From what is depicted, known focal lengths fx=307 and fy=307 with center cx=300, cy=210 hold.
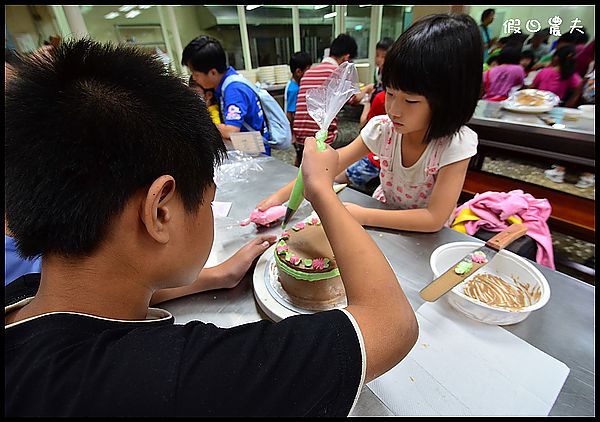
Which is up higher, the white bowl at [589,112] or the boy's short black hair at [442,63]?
the boy's short black hair at [442,63]

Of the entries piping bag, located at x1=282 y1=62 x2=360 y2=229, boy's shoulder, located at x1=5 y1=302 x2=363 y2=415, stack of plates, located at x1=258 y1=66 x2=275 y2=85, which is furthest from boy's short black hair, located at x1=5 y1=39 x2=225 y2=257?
stack of plates, located at x1=258 y1=66 x2=275 y2=85

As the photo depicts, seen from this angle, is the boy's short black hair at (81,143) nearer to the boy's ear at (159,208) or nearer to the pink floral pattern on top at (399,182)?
the boy's ear at (159,208)

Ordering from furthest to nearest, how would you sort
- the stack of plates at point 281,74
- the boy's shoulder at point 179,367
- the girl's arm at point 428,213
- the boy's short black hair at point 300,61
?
the stack of plates at point 281,74 < the boy's short black hair at point 300,61 < the girl's arm at point 428,213 < the boy's shoulder at point 179,367

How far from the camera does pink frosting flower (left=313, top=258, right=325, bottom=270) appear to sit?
0.78 metres

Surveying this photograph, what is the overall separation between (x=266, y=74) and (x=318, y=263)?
611 centimetres

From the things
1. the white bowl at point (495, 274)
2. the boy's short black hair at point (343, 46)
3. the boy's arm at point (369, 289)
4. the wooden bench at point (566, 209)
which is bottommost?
the wooden bench at point (566, 209)

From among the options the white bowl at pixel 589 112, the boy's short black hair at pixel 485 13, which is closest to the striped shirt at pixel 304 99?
the white bowl at pixel 589 112

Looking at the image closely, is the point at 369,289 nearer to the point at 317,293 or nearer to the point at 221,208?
the point at 317,293

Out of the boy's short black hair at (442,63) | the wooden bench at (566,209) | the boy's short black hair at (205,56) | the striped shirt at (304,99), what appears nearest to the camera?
the boy's short black hair at (442,63)

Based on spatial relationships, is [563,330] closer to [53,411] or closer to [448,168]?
[448,168]

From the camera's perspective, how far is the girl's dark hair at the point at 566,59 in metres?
3.31

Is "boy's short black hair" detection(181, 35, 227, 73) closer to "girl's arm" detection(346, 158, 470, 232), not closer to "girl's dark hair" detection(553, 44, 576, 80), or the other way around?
"girl's arm" detection(346, 158, 470, 232)

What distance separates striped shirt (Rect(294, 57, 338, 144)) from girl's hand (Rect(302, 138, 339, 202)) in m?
2.00

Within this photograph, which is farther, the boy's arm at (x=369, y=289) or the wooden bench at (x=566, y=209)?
the wooden bench at (x=566, y=209)
